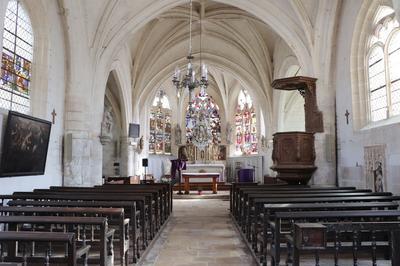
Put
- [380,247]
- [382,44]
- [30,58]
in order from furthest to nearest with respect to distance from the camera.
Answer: [30,58]
[382,44]
[380,247]

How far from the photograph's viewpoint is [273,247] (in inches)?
168

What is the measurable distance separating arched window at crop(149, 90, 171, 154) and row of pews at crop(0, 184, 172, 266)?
48.5 feet

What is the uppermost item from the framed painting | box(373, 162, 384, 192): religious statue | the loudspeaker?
the loudspeaker

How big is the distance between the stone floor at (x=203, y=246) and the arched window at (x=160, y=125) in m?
13.2

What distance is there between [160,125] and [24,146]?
15879 mm

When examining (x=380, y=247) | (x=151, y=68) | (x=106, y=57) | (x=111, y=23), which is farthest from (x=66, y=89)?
(x=380, y=247)

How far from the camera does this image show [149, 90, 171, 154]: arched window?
22.9 meters

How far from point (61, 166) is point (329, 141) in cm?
803

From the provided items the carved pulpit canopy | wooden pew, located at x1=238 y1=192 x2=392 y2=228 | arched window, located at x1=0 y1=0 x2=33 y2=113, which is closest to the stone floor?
wooden pew, located at x1=238 y1=192 x2=392 y2=228

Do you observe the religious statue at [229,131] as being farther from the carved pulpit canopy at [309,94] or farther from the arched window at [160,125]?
the carved pulpit canopy at [309,94]

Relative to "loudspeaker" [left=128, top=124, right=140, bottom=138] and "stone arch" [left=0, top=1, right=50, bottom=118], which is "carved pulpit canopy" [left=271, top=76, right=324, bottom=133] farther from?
"loudspeaker" [left=128, top=124, right=140, bottom=138]

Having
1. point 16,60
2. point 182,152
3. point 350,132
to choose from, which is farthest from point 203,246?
point 182,152

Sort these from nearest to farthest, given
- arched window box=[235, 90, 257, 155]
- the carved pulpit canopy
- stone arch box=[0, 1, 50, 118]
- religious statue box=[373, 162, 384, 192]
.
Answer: religious statue box=[373, 162, 384, 192], stone arch box=[0, 1, 50, 118], the carved pulpit canopy, arched window box=[235, 90, 257, 155]

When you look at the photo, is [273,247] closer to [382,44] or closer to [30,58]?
[382,44]
